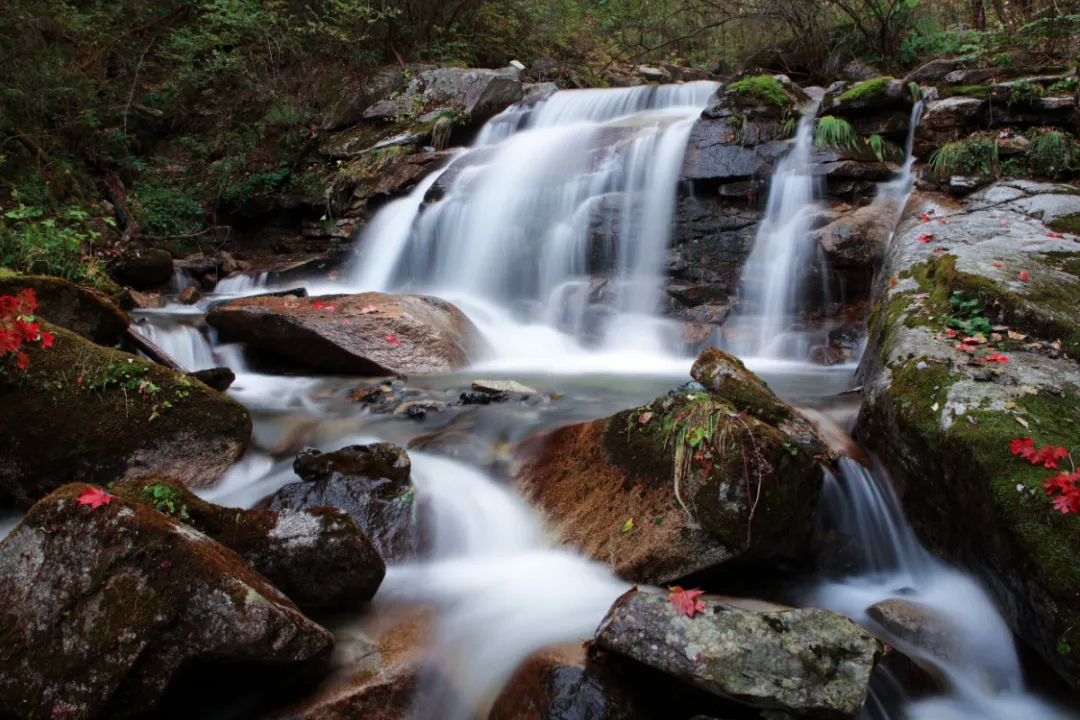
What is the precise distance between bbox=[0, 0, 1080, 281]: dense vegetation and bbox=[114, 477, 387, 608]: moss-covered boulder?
27.6 feet

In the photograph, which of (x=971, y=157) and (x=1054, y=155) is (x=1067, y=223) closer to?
(x=1054, y=155)

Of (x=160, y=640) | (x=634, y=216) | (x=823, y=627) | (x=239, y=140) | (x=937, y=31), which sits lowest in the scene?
(x=823, y=627)

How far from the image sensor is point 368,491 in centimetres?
416

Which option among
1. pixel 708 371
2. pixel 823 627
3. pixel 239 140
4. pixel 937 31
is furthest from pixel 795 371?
pixel 239 140

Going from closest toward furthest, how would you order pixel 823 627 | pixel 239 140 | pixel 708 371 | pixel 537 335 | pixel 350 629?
pixel 823 627, pixel 350 629, pixel 708 371, pixel 537 335, pixel 239 140

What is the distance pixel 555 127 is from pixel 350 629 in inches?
449

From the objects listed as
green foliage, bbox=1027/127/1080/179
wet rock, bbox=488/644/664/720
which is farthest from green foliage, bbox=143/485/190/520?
green foliage, bbox=1027/127/1080/179

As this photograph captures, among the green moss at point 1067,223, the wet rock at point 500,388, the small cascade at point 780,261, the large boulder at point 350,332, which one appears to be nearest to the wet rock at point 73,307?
the large boulder at point 350,332

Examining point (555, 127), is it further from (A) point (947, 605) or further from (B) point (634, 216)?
(A) point (947, 605)

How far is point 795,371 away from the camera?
7320mm

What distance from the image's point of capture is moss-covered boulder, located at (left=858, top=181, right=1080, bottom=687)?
9.82ft

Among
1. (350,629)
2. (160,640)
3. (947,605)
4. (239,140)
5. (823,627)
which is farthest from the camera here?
(239,140)

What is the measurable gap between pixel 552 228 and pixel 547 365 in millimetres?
3192

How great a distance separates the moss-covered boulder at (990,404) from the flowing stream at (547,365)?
12.1 inches
